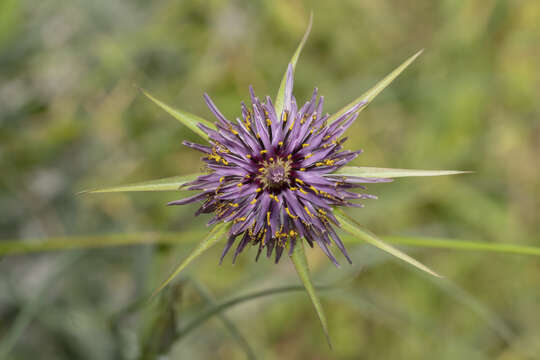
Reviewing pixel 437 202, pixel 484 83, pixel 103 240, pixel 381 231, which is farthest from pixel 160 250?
pixel 484 83

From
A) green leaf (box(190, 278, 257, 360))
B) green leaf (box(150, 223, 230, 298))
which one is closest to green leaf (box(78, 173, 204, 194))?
green leaf (box(150, 223, 230, 298))

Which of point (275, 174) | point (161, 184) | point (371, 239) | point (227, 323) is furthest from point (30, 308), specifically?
point (371, 239)

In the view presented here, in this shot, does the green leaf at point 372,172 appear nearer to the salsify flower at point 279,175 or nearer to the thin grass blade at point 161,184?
the salsify flower at point 279,175

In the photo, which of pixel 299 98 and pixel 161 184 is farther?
pixel 299 98

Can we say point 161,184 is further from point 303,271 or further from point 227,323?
point 227,323

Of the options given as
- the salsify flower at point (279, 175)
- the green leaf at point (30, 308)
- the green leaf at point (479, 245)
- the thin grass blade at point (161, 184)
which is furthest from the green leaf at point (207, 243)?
the green leaf at point (30, 308)
